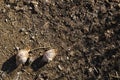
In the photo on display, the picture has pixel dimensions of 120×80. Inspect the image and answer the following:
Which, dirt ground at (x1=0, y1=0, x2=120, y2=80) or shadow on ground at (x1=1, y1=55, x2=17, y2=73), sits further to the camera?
shadow on ground at (x1=1, y1=55, x2=17, y2=73)

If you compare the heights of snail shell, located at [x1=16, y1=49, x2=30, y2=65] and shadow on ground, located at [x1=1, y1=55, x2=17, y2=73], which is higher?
snail shell, located at [x1=16, y1=49, x2=30, y2=65]

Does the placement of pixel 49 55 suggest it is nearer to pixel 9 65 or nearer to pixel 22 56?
pixel 22 56

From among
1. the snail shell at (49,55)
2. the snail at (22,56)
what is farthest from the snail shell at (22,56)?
the snail shell at (49,55)

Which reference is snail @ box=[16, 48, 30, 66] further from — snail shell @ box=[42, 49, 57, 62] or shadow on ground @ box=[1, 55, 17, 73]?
snail shell @ box=[42, 49, 57, 62]

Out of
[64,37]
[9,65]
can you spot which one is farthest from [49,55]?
[9,65]

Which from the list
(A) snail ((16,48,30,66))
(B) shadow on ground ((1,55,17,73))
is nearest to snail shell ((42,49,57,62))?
(A) snail ((16,48,30,66))

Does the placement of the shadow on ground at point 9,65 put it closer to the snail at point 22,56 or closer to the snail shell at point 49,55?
the snail at point 22,56

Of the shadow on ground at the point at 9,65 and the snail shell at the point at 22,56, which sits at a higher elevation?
the snail shell at the point at 22,56

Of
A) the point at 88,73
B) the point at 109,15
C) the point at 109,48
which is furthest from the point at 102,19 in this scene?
the point at 88,73

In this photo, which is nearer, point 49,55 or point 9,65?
point 49,55
